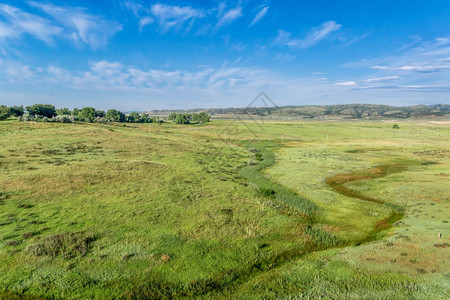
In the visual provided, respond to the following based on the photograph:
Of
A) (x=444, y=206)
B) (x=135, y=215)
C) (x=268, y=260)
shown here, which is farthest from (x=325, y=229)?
(x=135, y=215)

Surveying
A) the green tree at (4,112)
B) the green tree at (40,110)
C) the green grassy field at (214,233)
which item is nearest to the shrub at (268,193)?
the green grassy field at (214,233)

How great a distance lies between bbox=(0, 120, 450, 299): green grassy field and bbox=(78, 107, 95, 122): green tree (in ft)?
401

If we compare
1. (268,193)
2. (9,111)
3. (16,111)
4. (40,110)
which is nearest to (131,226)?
(268,193)

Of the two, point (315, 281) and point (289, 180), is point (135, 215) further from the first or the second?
point (289, 180)

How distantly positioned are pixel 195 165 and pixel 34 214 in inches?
1461

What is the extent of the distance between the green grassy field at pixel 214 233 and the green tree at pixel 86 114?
122 meters

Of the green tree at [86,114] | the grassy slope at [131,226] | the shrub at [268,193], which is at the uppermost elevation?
the green tree at [86,114]

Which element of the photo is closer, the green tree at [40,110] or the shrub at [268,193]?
the shrub at [268,193]

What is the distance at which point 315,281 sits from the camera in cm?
2019

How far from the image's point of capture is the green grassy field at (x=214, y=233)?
19578mm

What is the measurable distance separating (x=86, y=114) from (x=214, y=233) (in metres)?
181

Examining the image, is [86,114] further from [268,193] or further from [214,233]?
[214,233]

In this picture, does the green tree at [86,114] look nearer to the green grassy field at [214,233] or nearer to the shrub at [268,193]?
the green grassy field at [214,233]

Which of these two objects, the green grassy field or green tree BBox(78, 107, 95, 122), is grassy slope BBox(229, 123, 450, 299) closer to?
the green grassy field
